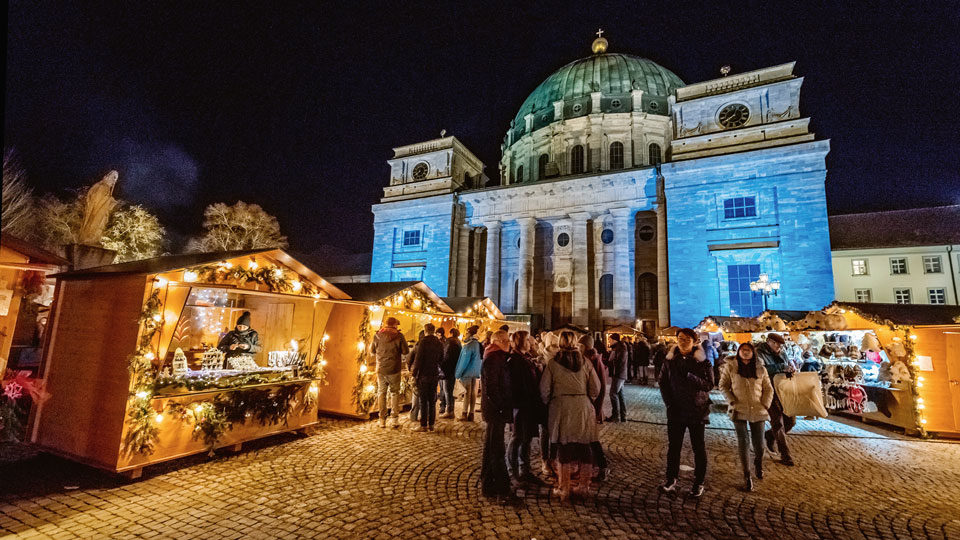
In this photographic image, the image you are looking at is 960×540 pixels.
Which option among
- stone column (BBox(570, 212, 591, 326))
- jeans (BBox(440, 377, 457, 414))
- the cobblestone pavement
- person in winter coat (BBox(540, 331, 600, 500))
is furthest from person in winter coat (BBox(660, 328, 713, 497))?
stone column (BBox(570, 212, 591, 326))

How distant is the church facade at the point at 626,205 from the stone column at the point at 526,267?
8 centimetres

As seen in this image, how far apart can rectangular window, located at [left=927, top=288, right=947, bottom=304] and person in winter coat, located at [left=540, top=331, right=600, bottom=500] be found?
1538 inches

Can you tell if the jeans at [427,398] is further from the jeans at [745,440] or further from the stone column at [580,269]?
the stone column at [580,269]

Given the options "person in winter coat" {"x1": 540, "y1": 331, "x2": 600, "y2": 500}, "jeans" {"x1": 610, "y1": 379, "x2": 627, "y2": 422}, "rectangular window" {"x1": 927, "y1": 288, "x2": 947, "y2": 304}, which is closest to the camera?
"person in winter coat" {"x1": 540, "y1": 331, "x2": 600, "y2": 500}

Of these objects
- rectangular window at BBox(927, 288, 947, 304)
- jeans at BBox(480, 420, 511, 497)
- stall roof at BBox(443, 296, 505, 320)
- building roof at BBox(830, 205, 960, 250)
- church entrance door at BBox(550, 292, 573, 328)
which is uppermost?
building roof at BBox(830, 205, 960, 250)

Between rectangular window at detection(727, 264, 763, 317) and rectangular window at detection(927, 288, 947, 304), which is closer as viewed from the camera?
rectangular window at detection(727, 264, 763, 317)

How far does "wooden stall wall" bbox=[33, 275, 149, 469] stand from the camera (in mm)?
6648

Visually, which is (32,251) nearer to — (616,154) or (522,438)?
(522,438)

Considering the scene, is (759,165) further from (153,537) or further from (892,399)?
(153,537)

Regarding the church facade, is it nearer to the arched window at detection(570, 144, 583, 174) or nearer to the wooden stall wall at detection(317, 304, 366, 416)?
the arched window at detection(570, 144, 583, 174)

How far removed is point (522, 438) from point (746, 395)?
324 cm

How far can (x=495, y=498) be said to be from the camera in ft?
20.2

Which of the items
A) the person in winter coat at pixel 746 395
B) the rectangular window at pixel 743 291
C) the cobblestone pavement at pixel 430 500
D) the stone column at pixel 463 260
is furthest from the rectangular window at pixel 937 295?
the person in winter coat at pixel 746 395

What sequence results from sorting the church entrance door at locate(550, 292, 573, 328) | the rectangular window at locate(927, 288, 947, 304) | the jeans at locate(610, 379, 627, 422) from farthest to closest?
the rectangular window at locate(927, 288, 947, 304)
the church entrance door at locate(550, 292, 573, 328)
the jeans at locate(610, 379, 627, 422)
